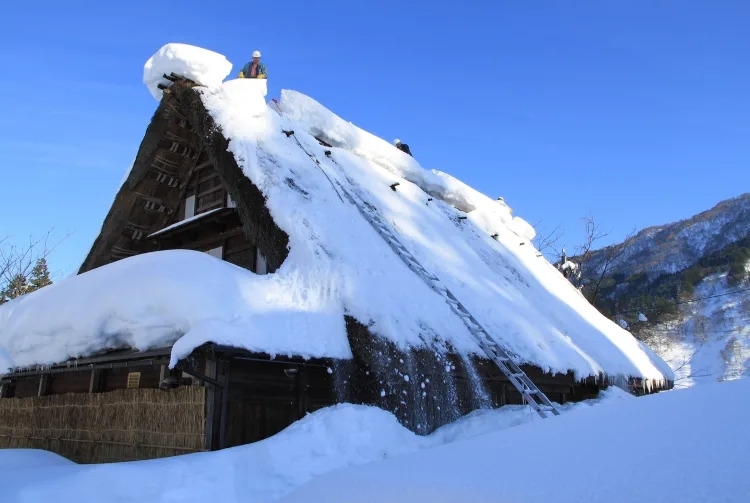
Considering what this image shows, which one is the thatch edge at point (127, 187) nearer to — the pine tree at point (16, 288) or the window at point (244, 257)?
the window at point (244, 257)

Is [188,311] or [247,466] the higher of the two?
[188,311]

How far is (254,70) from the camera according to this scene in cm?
1194

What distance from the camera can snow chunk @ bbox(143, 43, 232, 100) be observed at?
8.64 m

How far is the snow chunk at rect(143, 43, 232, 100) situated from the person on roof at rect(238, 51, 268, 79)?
114 inches

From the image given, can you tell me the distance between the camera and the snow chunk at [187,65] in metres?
8.64

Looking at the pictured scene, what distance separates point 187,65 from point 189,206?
2.49 metres

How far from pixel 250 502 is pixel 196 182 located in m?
6.76

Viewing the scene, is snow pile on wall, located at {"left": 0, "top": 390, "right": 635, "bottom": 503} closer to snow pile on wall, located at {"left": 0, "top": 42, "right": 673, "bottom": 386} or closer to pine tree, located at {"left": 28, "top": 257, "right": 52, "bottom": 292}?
snow pile on wall, located at {"left": 0, "top": 42, "right": 673, "bottom": 386}

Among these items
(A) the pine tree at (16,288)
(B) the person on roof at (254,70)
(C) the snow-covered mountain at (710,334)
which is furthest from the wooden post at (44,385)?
(C) the snow-covered mountain at (710,334)

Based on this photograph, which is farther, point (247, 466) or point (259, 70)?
point (259, 70)

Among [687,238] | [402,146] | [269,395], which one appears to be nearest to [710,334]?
[687,238]

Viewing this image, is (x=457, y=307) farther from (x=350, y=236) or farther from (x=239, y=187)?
(x=239, y=187)

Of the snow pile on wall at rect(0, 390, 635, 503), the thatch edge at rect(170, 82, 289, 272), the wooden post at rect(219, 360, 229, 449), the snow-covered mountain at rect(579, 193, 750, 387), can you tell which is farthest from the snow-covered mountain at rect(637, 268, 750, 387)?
the wooden post at rect(219, 360, 229, 449)

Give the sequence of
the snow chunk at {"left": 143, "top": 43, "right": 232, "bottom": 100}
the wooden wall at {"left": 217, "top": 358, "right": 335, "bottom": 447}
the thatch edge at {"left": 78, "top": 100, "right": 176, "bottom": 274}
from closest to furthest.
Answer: the wooden wall at {"left": 217, "top": 358, "right": 335, "bottom": 447}
the snow chunk at {"left": 143, "top": 43, "right": 232, "bottom": 100}
the thatch edge at {"left": 78, "top": 100, "right": 176, "bottom": 274}
